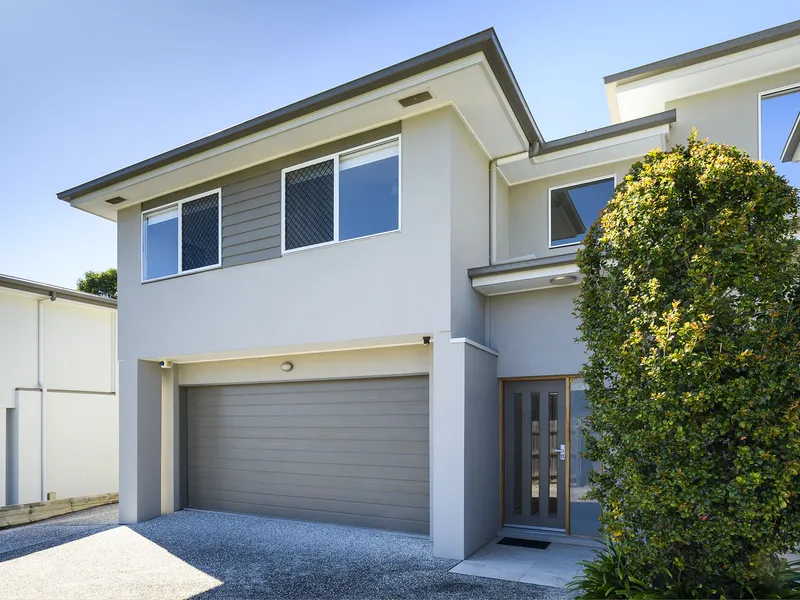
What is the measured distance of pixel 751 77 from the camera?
304 inches

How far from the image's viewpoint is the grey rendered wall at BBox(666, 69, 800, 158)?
25.2ft

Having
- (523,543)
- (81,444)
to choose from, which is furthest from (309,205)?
(81,444)

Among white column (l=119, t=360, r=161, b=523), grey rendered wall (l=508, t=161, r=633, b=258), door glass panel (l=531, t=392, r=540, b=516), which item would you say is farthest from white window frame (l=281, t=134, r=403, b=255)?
white column (l=119, t=360, r=161, b=523)

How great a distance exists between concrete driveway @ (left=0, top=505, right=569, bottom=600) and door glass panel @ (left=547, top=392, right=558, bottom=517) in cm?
198

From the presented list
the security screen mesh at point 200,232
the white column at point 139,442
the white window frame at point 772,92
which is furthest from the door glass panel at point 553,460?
the white column at point 139,442

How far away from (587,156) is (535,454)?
474 cm

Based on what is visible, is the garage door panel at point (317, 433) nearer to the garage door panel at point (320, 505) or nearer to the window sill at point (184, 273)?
the garage door panel at point (320, 505)

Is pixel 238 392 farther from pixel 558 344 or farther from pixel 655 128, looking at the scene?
pixel 655 128

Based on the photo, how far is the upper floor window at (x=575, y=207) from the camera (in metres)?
8.91

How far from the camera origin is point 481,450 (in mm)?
7621

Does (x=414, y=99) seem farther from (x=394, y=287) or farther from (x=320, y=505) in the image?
(x=320, y=505)

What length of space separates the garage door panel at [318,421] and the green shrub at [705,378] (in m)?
3.91

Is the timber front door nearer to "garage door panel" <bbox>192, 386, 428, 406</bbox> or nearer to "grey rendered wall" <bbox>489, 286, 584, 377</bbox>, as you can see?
"grey rendered wall" <bbox>489, 286, 584, 377</bbox>

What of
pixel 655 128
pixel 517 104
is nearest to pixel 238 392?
pixel 517 104
